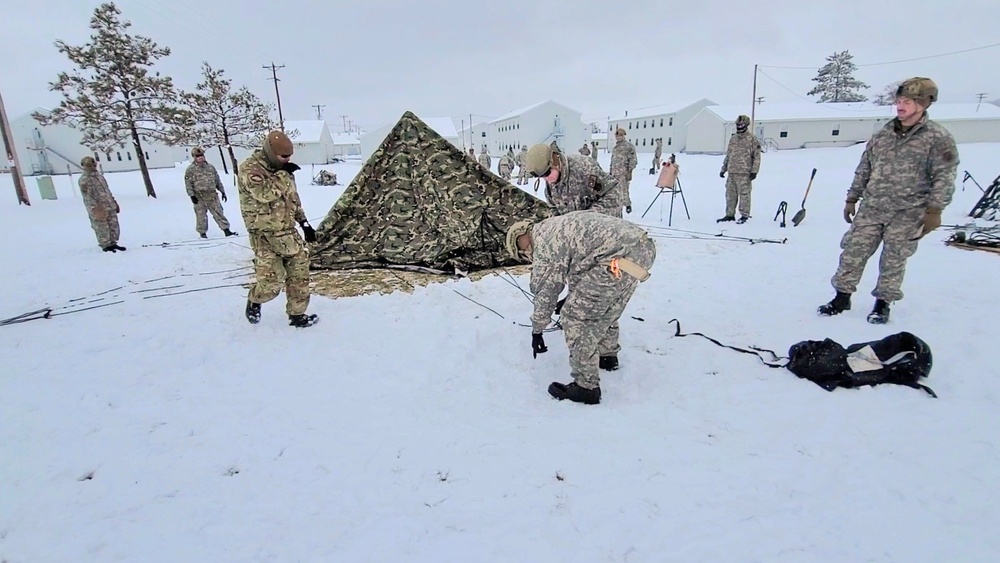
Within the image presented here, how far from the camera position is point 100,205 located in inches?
290

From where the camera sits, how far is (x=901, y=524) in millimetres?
1963

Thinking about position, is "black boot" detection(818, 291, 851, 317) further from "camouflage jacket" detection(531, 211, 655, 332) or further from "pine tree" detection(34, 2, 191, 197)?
"pine tree" detection(34, 2, 191, 197)

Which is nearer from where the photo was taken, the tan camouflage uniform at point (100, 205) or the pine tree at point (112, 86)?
the tan camouflage uniform at point (100, 205)

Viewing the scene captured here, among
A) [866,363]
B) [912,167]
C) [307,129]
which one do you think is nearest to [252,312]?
[866,363]

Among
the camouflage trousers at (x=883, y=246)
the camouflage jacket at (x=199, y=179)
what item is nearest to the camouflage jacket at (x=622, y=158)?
the camouflage trousers at (x=883, y=246)

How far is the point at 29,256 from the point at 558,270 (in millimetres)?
9622

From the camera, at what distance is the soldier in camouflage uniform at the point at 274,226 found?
393 cm

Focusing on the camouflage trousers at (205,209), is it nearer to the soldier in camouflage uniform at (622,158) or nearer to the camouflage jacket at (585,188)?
the camouflage jacket at (585,188)

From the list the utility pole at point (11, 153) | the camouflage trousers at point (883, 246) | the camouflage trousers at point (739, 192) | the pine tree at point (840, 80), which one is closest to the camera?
the camouflage trousers at point (883, 246)

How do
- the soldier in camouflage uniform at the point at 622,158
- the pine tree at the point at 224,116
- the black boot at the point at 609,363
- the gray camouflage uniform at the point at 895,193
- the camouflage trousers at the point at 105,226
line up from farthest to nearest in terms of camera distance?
the pine tree at the point at 224,116 < the soldier in camouflage uniform at the point at 622,158 < the camouflage trousers at the point at 105,226 < the gray camouflage uniform at the point at 895,193 < the black boot at the point at 609,363

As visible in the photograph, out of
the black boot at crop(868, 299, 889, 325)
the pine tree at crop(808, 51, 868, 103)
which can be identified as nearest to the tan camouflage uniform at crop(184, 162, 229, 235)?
the black boot at crop(868, 299, 889, 325)

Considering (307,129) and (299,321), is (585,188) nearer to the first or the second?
(299,321)

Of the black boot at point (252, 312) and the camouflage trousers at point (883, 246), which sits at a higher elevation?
the camouflage trousers at point (883, 246)

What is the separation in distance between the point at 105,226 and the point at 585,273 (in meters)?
8.59
